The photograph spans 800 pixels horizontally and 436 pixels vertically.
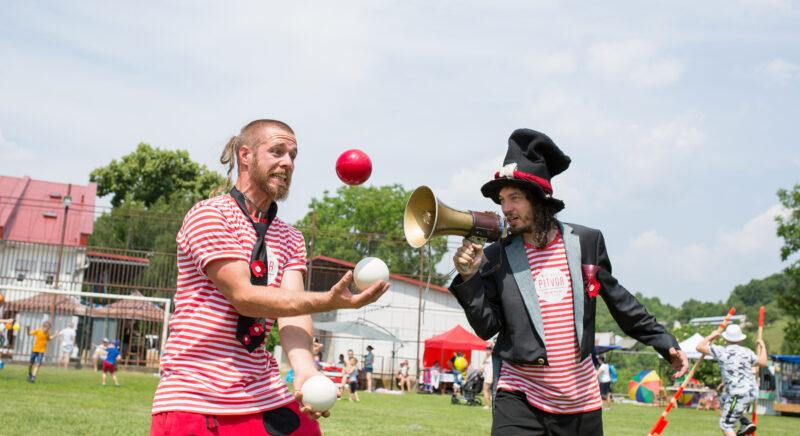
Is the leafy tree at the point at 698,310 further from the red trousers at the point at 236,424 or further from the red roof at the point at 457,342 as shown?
the red trousers at the point at 236,424

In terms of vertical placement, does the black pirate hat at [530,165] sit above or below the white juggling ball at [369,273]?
above

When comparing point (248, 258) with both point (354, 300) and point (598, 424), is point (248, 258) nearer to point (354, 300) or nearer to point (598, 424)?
point (354, 300)

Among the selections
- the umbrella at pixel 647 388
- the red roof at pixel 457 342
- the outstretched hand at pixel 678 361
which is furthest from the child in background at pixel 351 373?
the outstretched hand at pixel 678 361

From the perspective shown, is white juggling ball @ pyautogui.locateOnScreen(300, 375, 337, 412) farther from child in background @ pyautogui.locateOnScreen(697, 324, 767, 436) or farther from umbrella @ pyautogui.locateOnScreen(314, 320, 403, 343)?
umbrella @ pyautogui.locateOnScreen(314, 320, 403, 343)

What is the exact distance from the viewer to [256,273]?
3.61 metres

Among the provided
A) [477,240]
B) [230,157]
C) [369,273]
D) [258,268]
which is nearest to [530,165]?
[477,240]

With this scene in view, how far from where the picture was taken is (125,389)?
21328 mm

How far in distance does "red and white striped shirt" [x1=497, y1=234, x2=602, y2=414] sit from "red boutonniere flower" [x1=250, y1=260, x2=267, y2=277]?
2.17m

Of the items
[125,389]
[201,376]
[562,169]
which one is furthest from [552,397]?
[125,389]

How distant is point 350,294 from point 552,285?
2.56m

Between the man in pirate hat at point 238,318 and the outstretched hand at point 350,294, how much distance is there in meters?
0.06

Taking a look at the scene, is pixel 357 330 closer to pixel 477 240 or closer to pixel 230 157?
pixel 477 240

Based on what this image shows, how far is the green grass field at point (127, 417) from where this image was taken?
40.4 ft

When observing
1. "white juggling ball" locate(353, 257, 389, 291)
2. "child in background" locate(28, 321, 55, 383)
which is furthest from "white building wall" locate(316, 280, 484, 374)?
"white juggling ball" locate(353, 257, 389, 291)
